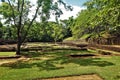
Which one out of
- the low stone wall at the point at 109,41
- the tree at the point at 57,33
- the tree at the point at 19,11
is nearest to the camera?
the tree at the point at 19,11

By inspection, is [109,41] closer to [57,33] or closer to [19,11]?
[19,11]

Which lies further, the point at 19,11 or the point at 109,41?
the point at 109,41

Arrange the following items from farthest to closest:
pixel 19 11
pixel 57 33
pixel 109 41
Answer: pixel 57 33 → pixel 109 41 → pixel 19 11

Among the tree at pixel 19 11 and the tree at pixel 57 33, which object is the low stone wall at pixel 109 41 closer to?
the tree at pixel 19 11

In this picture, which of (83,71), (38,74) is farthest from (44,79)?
(83,71)

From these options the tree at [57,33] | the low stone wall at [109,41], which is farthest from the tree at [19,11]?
the tree at [57,33]

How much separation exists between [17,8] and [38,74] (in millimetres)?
16735

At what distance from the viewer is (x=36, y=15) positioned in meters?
27.2

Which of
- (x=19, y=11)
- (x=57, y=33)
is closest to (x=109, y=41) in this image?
(x=19, y=11)

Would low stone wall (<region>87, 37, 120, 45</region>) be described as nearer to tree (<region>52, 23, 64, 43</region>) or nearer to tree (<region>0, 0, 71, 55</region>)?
tree (<region>0, 0, 71, 55</region>)

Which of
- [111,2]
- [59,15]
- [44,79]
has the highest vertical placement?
[59,15]

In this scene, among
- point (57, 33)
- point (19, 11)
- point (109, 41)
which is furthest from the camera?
point (57, 33)

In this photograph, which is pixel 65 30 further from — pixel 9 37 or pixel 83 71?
pixel 83 71

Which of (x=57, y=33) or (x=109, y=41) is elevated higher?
(x=57, y=33)
